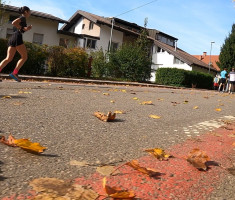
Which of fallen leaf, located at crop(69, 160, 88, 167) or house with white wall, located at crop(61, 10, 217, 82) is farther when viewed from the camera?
house with white wall, located at crop(61, 10, 217, 82)

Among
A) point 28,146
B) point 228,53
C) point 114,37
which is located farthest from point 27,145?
point 228,53

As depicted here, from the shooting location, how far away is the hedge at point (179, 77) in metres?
26.4

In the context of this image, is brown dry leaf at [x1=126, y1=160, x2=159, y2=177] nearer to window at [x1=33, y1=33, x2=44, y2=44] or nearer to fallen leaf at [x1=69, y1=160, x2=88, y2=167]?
fallen leaf at [x1=69, y1=160, x2=88, y2=167]

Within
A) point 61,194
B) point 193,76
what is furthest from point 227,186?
point 193,76

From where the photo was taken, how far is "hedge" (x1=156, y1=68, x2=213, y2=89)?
26422 mm

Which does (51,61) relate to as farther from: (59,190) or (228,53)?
(228,53)

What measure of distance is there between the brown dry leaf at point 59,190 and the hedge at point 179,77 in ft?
84.7

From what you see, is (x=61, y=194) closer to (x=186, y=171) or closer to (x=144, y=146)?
(x=186, y=171)

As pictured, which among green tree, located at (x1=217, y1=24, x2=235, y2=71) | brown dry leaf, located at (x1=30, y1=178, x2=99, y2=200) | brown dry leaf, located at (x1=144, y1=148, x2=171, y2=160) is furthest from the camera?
green tree, located at (x1=217, y1=24, x2=235, y2=71)

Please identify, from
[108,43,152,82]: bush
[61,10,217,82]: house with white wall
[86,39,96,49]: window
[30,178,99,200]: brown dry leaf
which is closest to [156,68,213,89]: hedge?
[61,10,217,82]: house with white wall

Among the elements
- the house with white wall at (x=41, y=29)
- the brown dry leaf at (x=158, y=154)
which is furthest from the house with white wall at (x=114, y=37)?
the brown dry leaf at (x=158, y=154)

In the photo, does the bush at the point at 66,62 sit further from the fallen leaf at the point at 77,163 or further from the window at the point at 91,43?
the window at the point at 91,43

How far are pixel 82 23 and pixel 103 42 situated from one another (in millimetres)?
5059

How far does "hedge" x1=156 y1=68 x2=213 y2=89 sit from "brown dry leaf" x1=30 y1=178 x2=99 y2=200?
2582 centimetres
